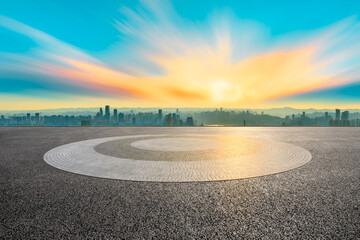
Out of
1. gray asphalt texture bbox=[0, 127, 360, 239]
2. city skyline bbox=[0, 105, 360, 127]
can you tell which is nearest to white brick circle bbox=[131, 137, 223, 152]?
gray asphalt texture bbox=[0, 127, 360, 239]

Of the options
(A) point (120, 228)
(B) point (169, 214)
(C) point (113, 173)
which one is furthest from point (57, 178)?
(B) point (169, 214)

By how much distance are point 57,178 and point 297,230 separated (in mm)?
6374

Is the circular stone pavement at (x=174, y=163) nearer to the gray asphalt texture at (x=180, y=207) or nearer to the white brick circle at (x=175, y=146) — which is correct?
the white brick circle at (x=175, y=146)

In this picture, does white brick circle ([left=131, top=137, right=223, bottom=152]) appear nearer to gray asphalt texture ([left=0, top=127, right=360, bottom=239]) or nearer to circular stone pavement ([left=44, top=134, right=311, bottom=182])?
circular stone pavement ([left=44, top=134, right=311, bottom=182])

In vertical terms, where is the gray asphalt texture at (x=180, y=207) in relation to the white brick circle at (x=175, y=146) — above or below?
below

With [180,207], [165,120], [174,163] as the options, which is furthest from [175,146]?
[165,120]

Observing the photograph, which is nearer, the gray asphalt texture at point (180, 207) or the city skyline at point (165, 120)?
the gray asphalt texture at point (180, 207)

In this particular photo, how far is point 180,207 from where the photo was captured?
4.13m

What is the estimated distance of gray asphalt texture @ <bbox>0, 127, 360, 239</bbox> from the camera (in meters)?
3.28

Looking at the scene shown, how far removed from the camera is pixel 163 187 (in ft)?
17.4


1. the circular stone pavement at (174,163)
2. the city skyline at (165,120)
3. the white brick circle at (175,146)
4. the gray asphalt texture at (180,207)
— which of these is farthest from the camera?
the city skyline at (165,120)

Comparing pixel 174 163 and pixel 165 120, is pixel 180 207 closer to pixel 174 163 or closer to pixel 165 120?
pixel 174 163

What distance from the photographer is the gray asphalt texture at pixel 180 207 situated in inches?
129

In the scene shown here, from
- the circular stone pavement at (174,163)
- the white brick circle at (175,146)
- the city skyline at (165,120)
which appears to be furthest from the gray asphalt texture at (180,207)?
the city skyline at (165,120)
